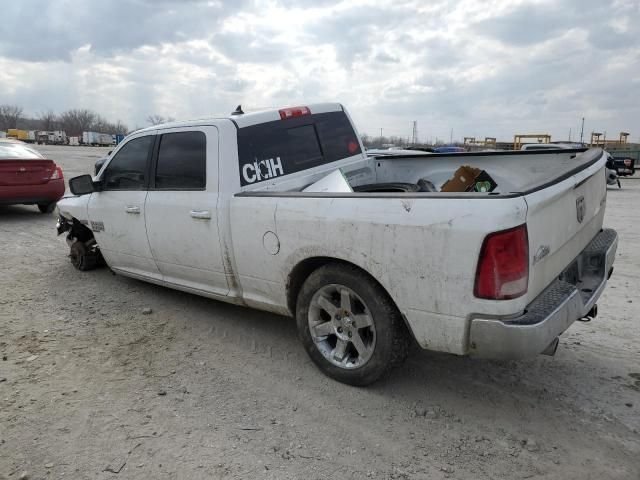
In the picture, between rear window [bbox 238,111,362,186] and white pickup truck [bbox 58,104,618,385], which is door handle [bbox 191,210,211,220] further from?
rear window [bbox 238,111,362,186]

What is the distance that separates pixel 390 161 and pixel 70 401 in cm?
362

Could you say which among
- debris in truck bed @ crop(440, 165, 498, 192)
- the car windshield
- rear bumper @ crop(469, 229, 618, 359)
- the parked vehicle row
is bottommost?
rear bumper @ crop(469, 229, 618, 359)

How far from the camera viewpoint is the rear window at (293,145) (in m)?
3.96

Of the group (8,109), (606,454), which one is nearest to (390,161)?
(606,454)

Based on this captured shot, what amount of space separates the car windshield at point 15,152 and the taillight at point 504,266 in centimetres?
981

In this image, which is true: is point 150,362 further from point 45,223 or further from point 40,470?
point 45,223

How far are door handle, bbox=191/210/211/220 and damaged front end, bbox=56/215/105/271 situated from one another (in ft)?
8.68

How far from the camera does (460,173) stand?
14.7 feet

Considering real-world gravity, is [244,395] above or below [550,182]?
below

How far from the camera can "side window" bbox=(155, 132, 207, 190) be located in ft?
13.4

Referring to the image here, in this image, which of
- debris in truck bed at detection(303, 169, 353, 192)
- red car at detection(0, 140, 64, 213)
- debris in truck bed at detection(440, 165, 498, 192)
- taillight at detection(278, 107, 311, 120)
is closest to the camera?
debris in truck bed at detection(303, 169, 353, 192)

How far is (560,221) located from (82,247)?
541 cm

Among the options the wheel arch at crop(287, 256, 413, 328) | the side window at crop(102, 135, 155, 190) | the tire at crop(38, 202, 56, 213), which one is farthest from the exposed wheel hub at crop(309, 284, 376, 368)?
the tire at crop(38, 202, 56, 213)

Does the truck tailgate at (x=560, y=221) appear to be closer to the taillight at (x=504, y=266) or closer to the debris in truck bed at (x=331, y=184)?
the taillight at (x=504, y=266)
